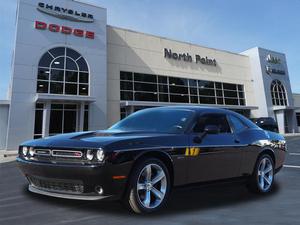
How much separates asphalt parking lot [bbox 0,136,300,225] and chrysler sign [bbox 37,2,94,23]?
21033mm

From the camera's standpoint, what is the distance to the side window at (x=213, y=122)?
441 cm

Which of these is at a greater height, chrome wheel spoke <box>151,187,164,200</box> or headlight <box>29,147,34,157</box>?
headlight <box>29,147,34,157</box>

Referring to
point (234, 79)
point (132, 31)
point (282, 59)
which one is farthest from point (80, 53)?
point (282, 59)

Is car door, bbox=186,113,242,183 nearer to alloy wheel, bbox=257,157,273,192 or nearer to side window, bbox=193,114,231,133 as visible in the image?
side window, bbox=193,114,231,133

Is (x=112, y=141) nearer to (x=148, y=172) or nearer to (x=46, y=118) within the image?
(x=148, y=172)

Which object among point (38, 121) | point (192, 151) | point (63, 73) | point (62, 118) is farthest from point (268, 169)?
point (63, 73)

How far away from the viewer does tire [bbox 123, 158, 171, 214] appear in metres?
3.43

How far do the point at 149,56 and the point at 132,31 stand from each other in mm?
2971

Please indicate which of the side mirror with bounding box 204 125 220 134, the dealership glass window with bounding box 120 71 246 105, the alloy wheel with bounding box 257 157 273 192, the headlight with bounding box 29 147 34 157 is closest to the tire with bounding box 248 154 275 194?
the alloy wheel with bounding box 257 157 273 192

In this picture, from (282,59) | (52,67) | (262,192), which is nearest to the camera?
(262,192)

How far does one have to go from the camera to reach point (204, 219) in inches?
134

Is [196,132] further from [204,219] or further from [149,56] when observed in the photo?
[149,56]

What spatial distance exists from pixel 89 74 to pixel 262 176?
2062 cm

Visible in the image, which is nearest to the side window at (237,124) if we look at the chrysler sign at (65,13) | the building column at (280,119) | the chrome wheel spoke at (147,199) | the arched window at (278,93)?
the chrome wheel spoke at (147,199)
